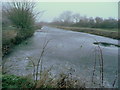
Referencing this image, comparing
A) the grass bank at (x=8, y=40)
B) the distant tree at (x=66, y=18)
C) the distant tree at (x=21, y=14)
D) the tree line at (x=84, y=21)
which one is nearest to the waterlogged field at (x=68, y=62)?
the grass bank at (x=8, y=40)

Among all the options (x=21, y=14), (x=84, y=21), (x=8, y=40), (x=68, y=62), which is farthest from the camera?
(x=84, y=21)

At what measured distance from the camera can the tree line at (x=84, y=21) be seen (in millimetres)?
24647

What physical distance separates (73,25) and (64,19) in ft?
8.62

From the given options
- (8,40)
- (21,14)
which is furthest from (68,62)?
(21,14)

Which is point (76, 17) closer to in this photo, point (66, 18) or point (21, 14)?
point (66, 18)

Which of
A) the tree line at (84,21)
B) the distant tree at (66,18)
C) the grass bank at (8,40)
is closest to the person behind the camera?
the grass bank at (8,40)

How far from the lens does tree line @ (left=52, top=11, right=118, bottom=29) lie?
80.9ft

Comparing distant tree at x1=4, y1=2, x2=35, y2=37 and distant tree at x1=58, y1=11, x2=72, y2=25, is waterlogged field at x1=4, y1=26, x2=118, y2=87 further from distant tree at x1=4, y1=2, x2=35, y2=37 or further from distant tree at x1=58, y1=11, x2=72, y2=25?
distant tree at x1=58, y1=11, x2=72, y2=25

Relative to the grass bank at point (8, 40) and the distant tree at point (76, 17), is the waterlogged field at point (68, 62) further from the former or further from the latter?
the distant tree at point (76, 17)

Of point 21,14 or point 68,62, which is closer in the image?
point 68,62

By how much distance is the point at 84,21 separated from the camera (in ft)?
101

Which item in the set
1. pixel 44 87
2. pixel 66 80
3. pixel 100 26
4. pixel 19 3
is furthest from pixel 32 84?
pixel 100 26

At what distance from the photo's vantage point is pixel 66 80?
8.54 ft

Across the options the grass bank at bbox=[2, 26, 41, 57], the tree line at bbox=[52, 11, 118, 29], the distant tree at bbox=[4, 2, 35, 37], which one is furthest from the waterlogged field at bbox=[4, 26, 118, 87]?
→ the tree line at bbox=[52, 11, 118, 29]
